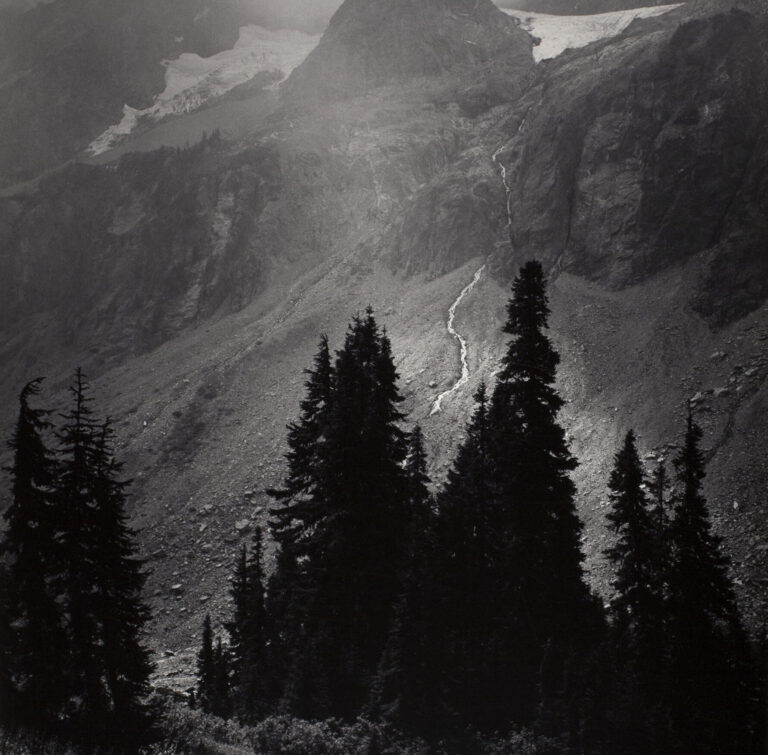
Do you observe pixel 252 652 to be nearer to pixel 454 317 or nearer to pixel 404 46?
pixel 454 317

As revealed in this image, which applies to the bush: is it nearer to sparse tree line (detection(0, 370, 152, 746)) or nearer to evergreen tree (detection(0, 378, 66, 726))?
sparse tree line (detection(0, 370, 152, 746))

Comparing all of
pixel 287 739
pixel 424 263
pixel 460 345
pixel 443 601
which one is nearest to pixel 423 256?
pixel 424 263

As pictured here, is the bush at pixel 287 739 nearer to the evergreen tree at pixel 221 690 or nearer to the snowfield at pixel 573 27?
Result: the evergreen tree at pixel 221 690

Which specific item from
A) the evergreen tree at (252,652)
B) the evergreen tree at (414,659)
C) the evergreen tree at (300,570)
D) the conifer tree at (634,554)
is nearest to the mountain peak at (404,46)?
the evergreen tree at (252,652)

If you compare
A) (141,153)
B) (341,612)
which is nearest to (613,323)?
(341,612)

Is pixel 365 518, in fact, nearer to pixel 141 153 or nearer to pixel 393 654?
pixel 393 654
